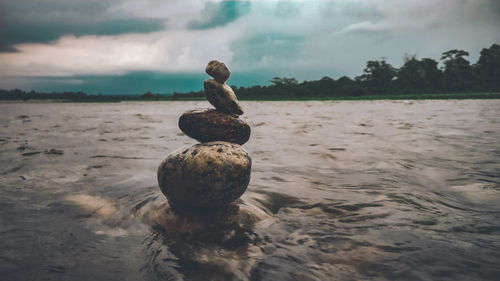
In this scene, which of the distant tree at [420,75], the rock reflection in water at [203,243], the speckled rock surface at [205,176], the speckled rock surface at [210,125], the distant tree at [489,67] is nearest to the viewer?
the rock reflection in water at [203,243]

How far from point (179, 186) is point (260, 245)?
1184 millimetres

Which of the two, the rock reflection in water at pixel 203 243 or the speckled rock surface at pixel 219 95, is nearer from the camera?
the rock reflection in water at pixel 203 243

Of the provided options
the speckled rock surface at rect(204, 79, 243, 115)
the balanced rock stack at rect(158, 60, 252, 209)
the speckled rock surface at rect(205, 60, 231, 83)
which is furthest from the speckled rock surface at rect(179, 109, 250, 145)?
the speckled rock surface at rect(205, 60, 231, 83)

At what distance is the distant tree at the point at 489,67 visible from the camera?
247 ft

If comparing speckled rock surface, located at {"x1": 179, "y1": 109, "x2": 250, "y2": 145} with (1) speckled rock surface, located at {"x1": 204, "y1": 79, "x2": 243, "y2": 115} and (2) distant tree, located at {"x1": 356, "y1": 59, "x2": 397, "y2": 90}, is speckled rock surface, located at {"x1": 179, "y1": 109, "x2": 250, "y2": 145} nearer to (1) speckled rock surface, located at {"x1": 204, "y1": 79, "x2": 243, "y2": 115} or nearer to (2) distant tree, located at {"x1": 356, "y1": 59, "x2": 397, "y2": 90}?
(1) speckled rock surface, located at {"x1": 204, "y1": 79, "x2": 243, "y2": 115}

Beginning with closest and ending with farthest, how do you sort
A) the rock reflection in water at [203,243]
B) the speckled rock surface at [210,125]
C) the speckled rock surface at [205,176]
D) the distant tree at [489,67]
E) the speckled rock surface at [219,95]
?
the rock reflection in water at [203,243] → the speckled rock surface at [205,176] → the speckled rock surface at [210,125] → the speckled rock surface at [219,95] → the distant tree at [489,67]


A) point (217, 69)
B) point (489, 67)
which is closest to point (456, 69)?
point (489, 67)

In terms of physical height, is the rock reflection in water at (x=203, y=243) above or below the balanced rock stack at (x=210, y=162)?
below

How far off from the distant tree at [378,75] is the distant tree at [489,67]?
20774mm

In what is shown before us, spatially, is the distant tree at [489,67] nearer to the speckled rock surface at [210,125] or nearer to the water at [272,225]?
Result: the water at [272,225]

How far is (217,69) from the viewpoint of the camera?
4074 mm

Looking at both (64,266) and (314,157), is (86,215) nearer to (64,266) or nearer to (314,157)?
(64,266)

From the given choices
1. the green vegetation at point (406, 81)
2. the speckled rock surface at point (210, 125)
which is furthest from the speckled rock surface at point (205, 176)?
the green vegetation at point (406, 81)

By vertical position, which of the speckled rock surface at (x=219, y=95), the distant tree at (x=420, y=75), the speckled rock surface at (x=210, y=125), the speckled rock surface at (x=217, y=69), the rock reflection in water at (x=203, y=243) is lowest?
the rock reflection in water at (x=203, y=243)
